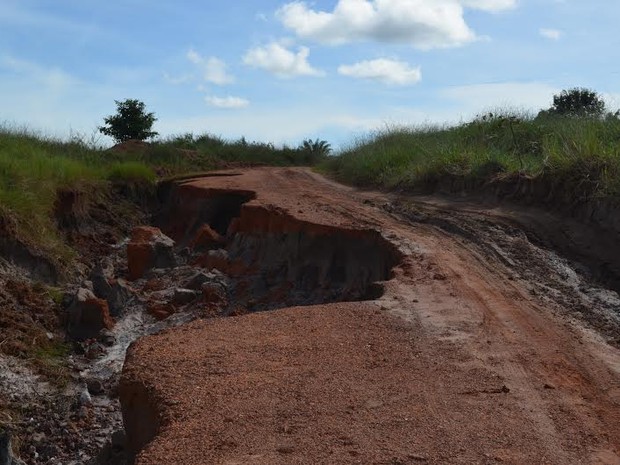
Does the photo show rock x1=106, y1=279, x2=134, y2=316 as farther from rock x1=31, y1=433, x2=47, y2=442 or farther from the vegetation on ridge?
the vegetation on ridge

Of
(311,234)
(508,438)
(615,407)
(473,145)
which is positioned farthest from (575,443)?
(473,145)

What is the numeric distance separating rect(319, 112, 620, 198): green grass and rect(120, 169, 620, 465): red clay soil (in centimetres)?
285

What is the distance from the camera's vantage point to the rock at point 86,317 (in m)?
8.69

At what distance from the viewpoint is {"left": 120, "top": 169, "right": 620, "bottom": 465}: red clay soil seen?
3795 mm

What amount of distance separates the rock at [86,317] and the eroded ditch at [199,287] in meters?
0.09

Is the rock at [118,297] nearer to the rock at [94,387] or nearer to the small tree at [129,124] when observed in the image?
the rock at [94,387]

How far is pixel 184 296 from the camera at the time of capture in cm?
1015

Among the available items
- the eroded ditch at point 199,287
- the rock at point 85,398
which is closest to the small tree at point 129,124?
the eroded ditch at point 199,287

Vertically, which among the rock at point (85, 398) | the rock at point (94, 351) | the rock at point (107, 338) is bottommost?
the rock at point (85, 398)

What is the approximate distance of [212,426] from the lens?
4117 mm

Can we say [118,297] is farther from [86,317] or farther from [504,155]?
[504,155]

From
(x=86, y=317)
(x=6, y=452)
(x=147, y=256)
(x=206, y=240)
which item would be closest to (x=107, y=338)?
(x=86, y=317)

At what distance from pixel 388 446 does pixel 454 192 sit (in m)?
8.67

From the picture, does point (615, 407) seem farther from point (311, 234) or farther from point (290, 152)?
point (290, 152)
